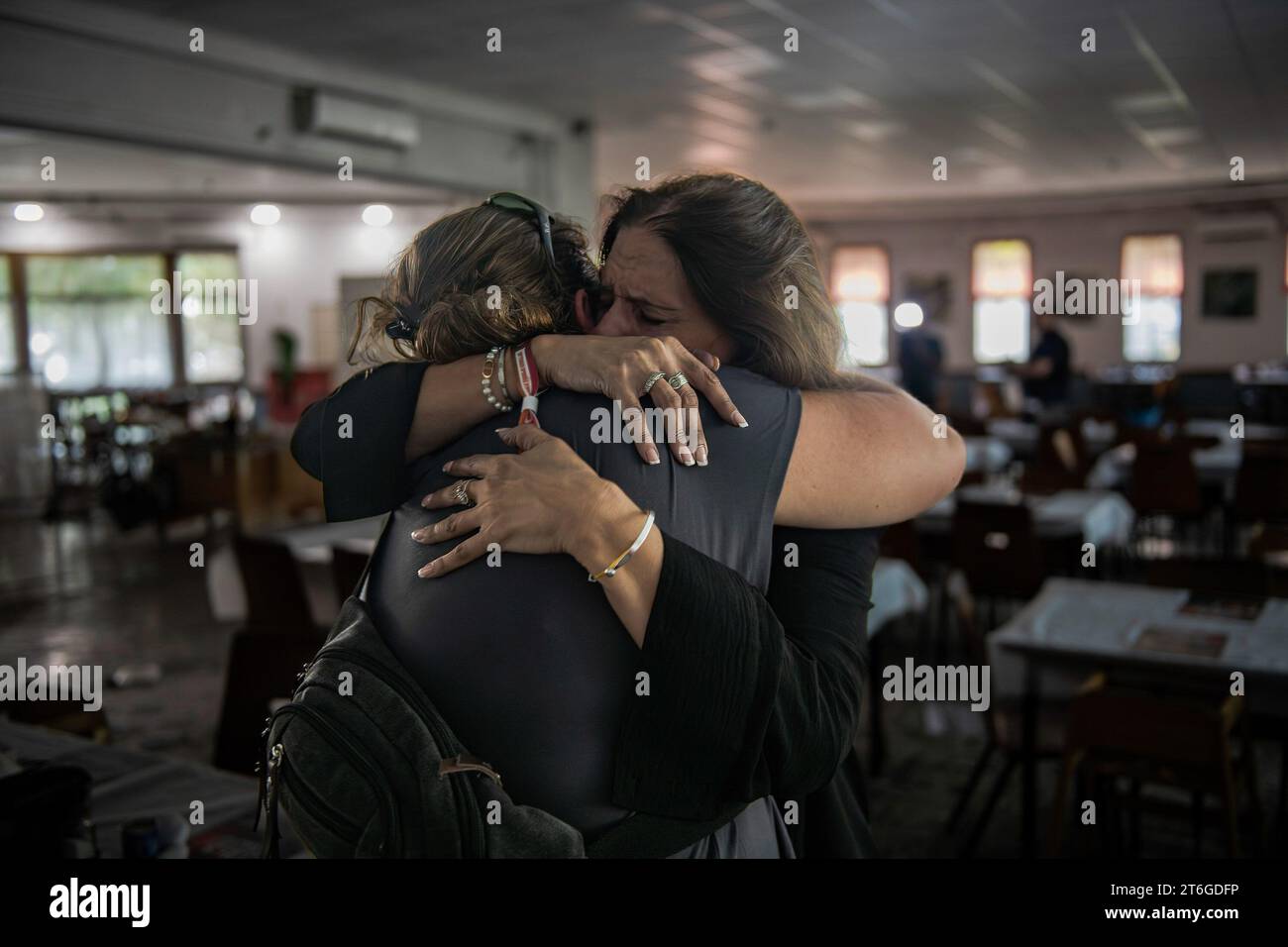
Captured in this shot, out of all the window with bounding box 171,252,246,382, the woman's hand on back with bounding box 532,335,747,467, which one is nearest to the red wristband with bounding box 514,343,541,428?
the woman's hand on back with bounding box 532,335,747,467

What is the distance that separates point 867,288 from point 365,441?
1706 centimetres

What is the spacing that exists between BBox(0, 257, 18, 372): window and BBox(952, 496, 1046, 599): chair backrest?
1363 centimetres

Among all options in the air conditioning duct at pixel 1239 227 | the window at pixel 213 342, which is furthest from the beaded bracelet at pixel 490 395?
the air conditioning duct at pixel 1239 227

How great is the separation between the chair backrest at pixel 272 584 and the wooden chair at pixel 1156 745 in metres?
2.72

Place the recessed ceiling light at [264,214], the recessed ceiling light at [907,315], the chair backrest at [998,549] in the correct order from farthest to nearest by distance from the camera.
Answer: the recessed ceiling light at [907,315] → the recessed ceiling light at [264,214] → the chair backrest at [998,549]

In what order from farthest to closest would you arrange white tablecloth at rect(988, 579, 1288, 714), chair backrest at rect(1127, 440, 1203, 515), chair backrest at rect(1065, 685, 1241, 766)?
1. chair backrest at rect(1127, 440, 1203, 515)
2. white tablecloth at rect(988, 579, 1288, 714)
3. chair backrest at rect(1065, 685, 1241, 766)

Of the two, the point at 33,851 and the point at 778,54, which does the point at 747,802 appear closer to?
the point at 33,851

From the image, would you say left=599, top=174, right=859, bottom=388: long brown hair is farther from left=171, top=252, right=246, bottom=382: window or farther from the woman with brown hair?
left=171, top=252, right=246, bottom=382: window

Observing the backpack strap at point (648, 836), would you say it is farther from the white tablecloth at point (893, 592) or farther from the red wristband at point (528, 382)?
the white tablecloth at point (893, 592)

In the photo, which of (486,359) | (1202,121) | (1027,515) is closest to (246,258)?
(1202,121)

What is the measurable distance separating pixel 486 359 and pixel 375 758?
1.28 ft

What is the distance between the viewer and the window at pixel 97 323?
14656 millimetres

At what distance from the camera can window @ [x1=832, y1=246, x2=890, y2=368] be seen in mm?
17188

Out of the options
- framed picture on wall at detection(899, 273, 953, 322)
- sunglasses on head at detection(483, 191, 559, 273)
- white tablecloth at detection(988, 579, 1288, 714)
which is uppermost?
framed picture on wall at detection(899, 273, 953, 322)
